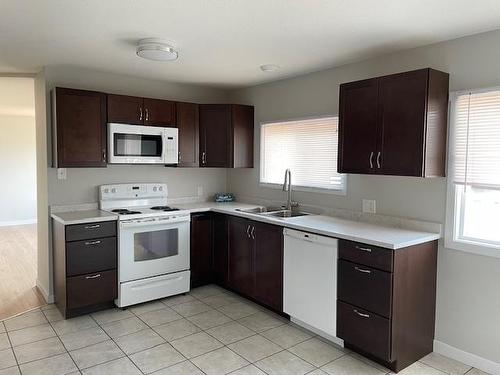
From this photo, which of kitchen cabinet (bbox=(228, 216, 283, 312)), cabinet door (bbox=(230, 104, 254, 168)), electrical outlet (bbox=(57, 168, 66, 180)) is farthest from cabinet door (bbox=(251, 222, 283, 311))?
electrical outlet (bbox=(57, 168, 66, 180))

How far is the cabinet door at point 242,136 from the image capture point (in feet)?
14.5

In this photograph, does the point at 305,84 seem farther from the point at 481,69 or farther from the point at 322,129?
the point at 481,69

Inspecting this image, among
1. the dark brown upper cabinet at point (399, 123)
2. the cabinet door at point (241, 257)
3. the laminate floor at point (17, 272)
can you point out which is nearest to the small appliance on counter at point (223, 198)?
the cabinet door at point (241, 257)

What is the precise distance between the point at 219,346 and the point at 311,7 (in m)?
2.47

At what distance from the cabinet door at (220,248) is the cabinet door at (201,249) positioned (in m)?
0.06

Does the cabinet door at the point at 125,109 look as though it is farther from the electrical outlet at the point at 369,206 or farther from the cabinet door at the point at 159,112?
the electrical outlet at the point at 369,206

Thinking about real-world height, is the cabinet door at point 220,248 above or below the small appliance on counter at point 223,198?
below

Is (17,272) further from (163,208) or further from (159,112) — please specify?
(159,112)

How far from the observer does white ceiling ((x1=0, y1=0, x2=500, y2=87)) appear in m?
2.21

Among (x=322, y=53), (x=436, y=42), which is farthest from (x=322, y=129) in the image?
(x=436, y=42)

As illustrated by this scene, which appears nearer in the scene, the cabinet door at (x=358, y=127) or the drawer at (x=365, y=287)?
the drawer at (x=365, y=287)

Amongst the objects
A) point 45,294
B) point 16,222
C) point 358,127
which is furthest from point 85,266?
point 16,222

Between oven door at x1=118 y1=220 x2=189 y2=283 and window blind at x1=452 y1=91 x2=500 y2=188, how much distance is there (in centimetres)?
260

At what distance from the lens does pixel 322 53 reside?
125 inches
